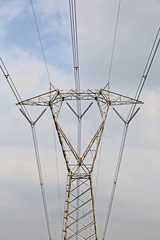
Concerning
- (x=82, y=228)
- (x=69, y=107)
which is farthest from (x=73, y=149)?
(x=82, y=228)

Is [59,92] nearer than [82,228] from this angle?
No

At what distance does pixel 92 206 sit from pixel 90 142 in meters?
6.19

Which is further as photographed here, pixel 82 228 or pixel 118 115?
pixel 118 115

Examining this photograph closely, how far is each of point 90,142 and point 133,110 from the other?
17.5 ft

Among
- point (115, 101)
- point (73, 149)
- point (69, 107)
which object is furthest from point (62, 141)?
point (115, 101)

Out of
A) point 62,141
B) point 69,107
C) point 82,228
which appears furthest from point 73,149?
point 82,228

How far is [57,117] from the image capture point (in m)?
37.3

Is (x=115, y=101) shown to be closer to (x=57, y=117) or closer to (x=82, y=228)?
(x=57, y=117)

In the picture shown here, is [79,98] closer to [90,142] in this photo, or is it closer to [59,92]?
[59,92]

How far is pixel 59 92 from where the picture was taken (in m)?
38.1

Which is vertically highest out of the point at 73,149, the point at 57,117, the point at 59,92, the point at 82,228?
the point at 59,92

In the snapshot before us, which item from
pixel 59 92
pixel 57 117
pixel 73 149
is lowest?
pixel 73 149

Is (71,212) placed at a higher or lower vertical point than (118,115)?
lower

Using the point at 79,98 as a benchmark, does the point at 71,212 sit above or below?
below
